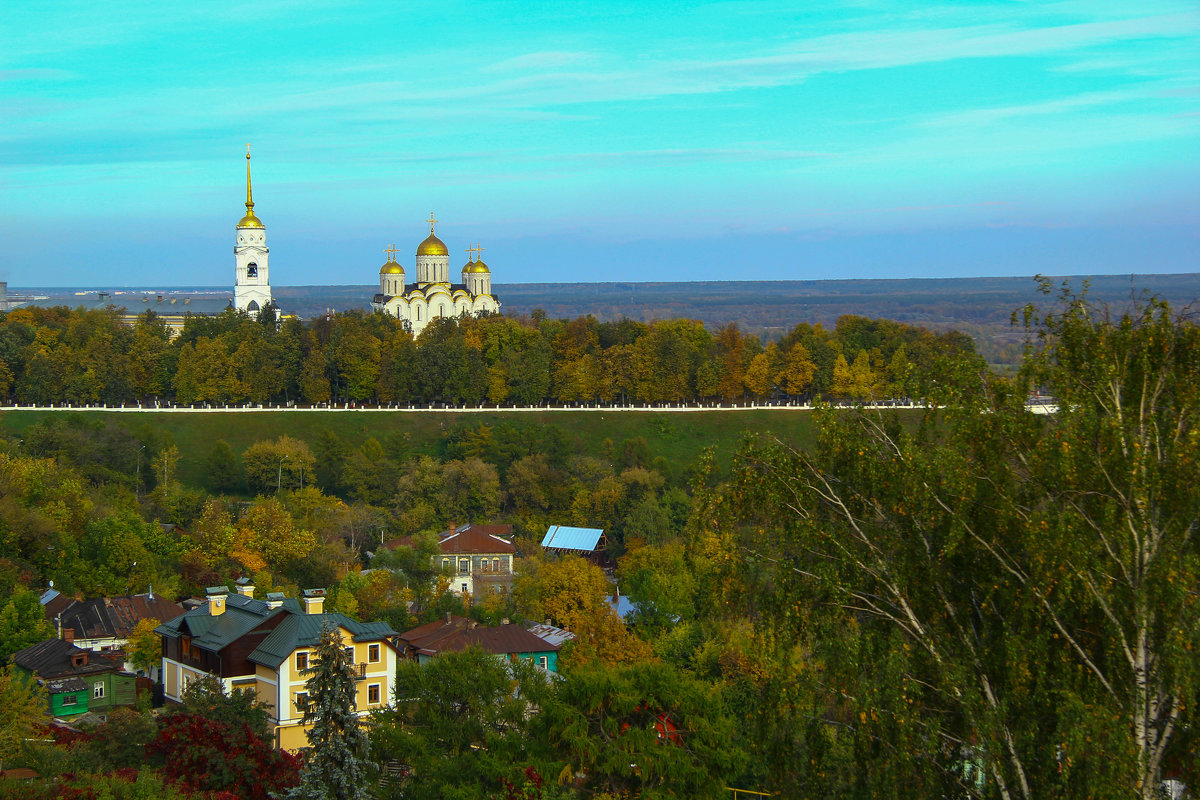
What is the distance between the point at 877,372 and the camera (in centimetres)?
7469

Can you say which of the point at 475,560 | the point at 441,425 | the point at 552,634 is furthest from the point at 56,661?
the point at 441,425

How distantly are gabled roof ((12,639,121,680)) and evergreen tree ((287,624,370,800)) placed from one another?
10.2m

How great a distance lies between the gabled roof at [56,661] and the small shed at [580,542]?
2394 cm

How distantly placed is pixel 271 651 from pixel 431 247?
69.8 meters

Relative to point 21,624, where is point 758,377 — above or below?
above

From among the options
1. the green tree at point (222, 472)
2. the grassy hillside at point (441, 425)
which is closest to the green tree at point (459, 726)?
the green tree at point (222, 472)

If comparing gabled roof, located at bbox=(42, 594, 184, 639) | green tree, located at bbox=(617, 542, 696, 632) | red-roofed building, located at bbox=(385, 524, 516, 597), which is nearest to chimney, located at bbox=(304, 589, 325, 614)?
gabled roof, located at bbox=(42, 594, 184, 639)

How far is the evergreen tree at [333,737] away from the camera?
60.5 feet

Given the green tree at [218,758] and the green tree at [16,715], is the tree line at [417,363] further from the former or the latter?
the green tree at [218,758]

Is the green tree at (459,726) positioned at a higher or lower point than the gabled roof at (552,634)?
higher

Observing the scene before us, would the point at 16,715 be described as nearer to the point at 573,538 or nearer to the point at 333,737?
the point at 333,737

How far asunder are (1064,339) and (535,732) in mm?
10299

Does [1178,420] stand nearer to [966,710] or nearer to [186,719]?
[966,710]

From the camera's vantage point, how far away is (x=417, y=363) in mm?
70938
